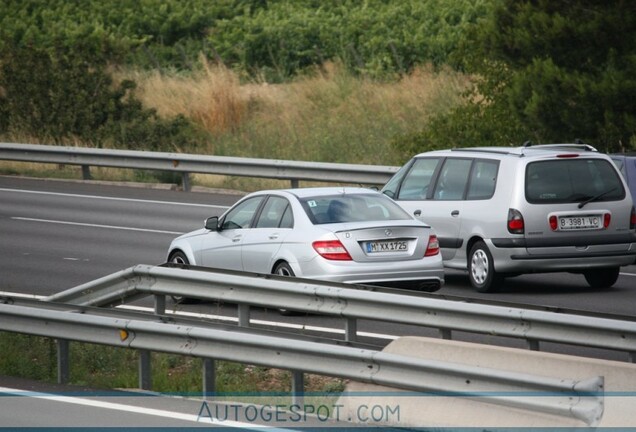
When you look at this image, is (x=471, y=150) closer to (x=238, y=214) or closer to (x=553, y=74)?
(x=238, y=214)

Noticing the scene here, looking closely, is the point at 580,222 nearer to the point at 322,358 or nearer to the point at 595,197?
the point at 595,197

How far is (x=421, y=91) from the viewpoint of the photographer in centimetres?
3691

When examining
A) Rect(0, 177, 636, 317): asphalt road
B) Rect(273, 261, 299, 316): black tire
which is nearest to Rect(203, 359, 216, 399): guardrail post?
Rect(273, 261, 299, 316): black tire

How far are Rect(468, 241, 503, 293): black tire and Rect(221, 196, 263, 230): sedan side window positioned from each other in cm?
262

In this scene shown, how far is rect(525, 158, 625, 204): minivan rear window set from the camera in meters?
16.3

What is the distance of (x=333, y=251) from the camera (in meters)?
15.1

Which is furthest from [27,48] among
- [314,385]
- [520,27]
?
[314,385]

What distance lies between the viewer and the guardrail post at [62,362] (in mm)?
11508

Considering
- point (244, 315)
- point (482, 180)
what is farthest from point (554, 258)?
point (244, 315)

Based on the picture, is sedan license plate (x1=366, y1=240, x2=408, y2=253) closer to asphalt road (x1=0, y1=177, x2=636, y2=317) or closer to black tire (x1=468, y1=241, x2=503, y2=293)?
asphalt road (x1=0, y1=177, x2=636, y2=317)

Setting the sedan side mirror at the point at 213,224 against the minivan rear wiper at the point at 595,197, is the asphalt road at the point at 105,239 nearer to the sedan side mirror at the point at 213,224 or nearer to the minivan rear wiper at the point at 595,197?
the minivan rear wiper at the point at 595,197

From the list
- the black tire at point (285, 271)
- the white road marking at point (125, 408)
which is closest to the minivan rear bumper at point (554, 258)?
the black tire at point (285, 271)

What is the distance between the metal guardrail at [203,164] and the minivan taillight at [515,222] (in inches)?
329

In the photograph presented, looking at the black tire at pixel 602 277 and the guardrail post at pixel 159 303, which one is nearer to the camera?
the guardrail post at pixel 159 303
